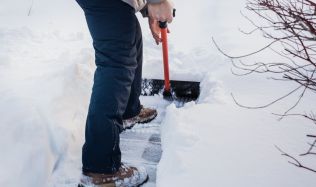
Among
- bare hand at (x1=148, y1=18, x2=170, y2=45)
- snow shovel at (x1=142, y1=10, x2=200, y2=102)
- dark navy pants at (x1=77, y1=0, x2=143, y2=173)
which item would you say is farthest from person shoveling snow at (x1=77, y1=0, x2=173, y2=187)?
snow shovel at (x1=142, y1=10, x2=200, y2=102)

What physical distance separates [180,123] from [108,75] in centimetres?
52

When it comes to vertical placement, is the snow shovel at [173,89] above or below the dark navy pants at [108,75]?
below

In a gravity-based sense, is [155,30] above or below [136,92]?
above

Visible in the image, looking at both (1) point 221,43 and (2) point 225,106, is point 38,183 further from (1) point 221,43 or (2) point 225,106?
(1) point 221,43

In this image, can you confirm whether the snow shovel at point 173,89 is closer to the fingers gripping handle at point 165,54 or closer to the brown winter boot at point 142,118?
the fingers gripping handle at point 165,54

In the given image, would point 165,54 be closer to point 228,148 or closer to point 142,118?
point 142,118

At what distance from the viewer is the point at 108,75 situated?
1.83 m

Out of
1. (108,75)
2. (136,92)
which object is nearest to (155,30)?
(136,92)

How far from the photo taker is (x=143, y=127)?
8.20 feet

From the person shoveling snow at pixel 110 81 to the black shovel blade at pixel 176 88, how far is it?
99cm

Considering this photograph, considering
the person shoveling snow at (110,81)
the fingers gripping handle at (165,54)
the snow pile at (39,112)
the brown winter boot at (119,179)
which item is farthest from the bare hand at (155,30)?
the brown winter boot at (119,179)

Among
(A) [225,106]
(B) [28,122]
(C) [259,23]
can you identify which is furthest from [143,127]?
(C) [259,23]

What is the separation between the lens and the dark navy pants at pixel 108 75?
177cm

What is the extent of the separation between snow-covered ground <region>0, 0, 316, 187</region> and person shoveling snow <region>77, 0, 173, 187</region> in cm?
18
